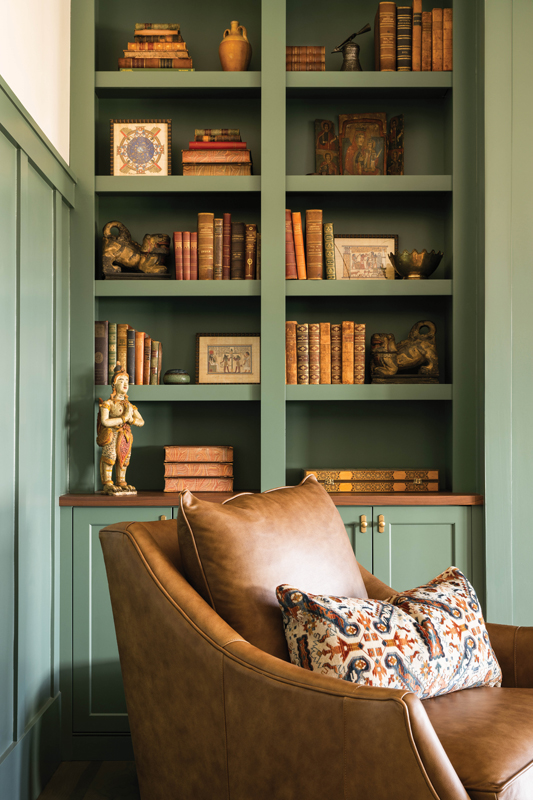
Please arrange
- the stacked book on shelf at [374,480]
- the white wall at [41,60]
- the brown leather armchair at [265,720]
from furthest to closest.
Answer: the stacked book on shelf at [374,480] → the white wall at [41,60] → the brown leather armchair at [265,720]

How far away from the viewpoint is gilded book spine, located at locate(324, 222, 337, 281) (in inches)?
99.1

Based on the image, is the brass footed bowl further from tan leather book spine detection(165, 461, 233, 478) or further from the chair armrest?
the chair armrest

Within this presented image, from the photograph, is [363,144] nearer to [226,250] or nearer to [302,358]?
[226,250]

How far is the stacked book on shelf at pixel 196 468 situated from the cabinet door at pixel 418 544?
607 millimetres

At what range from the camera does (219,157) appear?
98.6 inches

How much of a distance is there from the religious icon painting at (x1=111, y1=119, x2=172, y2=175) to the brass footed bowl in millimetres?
995

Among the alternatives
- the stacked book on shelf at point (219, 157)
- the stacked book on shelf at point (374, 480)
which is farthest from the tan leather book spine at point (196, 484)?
the stacked book on shelf at point (219, 157)

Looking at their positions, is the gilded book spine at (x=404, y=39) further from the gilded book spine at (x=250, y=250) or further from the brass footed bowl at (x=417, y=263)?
the gilded book spine at (x=250, y=250)

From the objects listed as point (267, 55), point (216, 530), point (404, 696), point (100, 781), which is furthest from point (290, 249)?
point (100, 781)

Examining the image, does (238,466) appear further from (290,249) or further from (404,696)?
(404,696)

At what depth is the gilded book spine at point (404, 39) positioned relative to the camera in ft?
8.25

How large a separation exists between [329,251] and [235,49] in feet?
2.88

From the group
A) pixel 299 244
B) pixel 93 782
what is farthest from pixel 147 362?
pixel 93 782

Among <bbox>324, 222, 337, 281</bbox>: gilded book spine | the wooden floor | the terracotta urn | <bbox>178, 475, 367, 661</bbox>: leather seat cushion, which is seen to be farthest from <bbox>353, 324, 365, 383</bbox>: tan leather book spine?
the wooden floor
